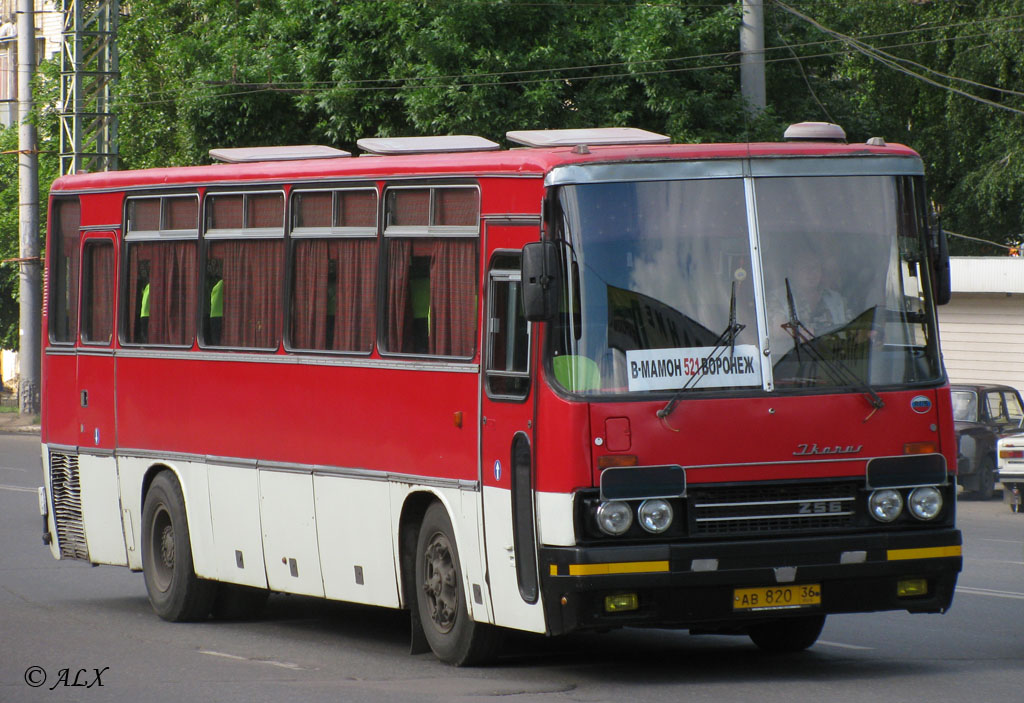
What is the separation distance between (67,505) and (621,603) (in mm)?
6921

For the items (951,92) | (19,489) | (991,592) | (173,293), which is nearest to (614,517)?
(173,293)

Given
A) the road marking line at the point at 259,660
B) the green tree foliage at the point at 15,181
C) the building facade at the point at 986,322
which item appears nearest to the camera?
the road marking line at the point at 259,660

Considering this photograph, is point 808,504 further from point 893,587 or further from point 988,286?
point 988,286

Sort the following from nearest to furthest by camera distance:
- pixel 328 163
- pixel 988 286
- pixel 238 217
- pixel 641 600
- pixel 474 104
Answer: pixel 641 600 → pixel 328 163 → pixel 238 217 → pixel 474 104 → pixel 988 286

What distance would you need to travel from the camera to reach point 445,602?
10.5m

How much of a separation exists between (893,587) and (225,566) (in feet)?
16.8

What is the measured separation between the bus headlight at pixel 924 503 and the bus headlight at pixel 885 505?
0.07 m

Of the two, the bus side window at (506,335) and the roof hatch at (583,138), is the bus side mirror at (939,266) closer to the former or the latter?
the roof hatch at (583,138)

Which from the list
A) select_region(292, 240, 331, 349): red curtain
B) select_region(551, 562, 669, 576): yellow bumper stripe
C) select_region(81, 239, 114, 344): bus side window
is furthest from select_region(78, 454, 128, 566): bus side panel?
select_region(551, 562, 669, 576): yellow bumper stripe

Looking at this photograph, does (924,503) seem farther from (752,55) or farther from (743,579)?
(752,55)

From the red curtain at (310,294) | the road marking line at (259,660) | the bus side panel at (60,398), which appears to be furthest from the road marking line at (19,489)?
the road marking line at (259,660)

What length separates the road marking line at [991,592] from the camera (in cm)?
1423

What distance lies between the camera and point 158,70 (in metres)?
35.2

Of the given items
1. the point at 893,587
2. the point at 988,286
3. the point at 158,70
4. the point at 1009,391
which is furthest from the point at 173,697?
the point at 158,70
